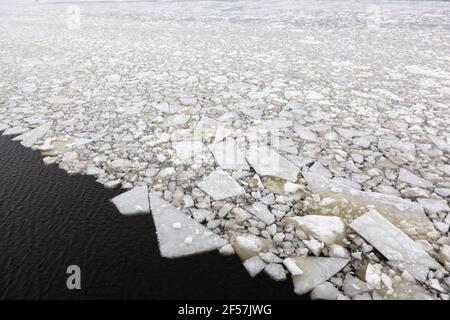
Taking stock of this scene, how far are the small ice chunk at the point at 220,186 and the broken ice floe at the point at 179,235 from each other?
1.42 feet

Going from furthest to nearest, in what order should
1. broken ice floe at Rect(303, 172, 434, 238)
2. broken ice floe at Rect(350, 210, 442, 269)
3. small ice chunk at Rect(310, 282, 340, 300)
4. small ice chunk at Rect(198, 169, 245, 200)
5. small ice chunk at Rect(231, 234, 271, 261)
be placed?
small ice chunk at Rect(198, 169, 245, 200)
broken ice floe at Rect(303, 172, 434, 238)
small ice chunk at Rect(231, 234, 271, 261)
broken ice floe at Rect(350, 210, 442, 269)
small ice chunk at Rect(310, 282, 340, 300)

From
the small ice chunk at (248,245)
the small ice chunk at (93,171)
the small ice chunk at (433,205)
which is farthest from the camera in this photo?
the small ice chunk at (93,171)

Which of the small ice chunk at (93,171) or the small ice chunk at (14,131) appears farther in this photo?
the small ice chunk at (14,131)

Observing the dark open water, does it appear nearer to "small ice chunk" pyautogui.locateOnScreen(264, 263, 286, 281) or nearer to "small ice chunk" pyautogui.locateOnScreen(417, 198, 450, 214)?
"small ice chunk" pyautogui.locateOnScreen(264, 263, 286, 281)

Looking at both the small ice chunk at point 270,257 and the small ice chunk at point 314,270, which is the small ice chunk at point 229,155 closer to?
the small ice chunk at point 270,257

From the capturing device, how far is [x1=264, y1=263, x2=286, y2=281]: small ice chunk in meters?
2.49

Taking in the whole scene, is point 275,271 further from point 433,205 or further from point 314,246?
point 433,205

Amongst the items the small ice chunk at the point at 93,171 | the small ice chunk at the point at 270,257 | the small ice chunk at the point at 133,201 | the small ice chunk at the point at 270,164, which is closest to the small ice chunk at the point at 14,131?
the small ice chunk at the point at 93,171

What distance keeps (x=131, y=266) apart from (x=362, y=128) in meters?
3.59

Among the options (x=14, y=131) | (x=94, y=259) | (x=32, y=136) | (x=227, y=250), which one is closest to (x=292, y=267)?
(x=227, y=250)

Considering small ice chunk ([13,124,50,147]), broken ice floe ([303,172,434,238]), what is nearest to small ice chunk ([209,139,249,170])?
broken ice floe ([303,172,434,238])

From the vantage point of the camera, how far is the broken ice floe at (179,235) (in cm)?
276

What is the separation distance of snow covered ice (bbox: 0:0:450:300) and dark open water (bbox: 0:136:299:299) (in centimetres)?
14

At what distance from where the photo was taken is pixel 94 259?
2670 mm
